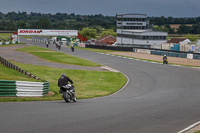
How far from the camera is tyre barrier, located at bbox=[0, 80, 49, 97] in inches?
659

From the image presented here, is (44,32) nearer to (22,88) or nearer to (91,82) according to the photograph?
(91,82)

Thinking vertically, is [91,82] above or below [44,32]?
below

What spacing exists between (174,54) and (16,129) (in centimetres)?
5544

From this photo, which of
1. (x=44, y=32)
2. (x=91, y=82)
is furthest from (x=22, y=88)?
(x=44, y=32)

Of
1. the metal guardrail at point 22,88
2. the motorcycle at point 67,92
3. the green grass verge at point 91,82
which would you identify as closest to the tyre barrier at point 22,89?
the metal guardrail at point 22,88

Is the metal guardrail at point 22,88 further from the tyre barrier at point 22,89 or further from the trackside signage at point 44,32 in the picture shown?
the trackside signage at point 44,32

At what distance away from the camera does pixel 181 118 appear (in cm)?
1227

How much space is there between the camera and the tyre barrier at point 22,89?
659 inches

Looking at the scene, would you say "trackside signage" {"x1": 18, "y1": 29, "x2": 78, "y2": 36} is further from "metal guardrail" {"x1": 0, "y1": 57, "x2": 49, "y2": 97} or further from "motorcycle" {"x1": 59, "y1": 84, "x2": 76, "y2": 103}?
"motorcycle" {"x1": 59, "y1": 84, "x2": 76, "y2": 103}

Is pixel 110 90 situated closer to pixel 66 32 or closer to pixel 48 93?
pixel 48 93

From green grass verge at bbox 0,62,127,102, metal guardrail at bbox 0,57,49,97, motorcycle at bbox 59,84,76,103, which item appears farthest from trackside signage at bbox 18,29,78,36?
motorcycle at bbox 59,84,76,103

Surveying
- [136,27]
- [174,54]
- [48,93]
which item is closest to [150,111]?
[48,93]

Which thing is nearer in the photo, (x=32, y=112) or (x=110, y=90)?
(x=32, y=112)

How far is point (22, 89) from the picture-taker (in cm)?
1764
